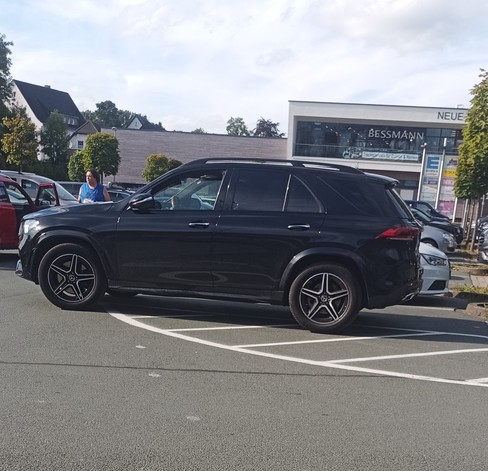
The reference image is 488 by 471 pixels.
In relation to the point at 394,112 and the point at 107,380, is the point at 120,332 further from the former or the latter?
the point at 394,112

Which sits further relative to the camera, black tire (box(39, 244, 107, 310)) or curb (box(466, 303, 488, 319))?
curb (box(466, 303, 488, 319))

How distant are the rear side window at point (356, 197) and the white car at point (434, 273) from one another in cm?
302

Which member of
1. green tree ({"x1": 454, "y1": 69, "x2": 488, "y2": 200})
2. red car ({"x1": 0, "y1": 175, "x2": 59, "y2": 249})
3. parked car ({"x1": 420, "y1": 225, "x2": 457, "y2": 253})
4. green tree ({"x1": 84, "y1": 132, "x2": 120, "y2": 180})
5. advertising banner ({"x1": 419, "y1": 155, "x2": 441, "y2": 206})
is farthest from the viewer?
green tree ({"x1": 84, "y1": 132, "x2": 120, "y2": 180})

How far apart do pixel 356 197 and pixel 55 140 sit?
2180 inches

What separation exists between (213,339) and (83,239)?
2102mm

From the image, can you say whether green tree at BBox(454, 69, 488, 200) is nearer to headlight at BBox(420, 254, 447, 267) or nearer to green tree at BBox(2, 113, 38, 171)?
headlight at BBox(420, 254, 447, 267)

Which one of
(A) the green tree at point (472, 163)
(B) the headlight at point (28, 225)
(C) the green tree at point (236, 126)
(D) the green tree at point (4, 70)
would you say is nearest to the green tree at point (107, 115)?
(C) the green tree at point (236, 126)

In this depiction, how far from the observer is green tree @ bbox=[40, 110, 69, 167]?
57688 mm

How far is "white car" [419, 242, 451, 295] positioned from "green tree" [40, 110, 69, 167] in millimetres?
52067

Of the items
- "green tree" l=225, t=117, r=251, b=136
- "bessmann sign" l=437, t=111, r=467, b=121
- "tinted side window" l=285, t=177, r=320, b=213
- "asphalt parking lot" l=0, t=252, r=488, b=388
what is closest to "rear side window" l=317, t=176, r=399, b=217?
"tinted side window" l=285, t=177, r=320, b=213

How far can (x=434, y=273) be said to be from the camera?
9633 mm

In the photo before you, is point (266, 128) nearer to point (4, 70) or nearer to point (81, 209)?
point (4, 70)

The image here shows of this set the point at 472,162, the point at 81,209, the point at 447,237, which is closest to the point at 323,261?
the point at 81,209

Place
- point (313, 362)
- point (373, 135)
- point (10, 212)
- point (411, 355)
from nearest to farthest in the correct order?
1. point (313, 362)
2. point (411, 355)
3. point (10, 212)
4. point (373, 135)
